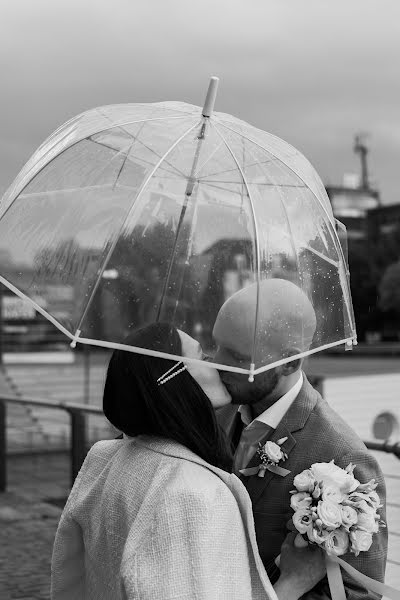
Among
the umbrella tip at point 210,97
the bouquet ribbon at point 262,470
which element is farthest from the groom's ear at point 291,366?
the umbrella tip at point 210,97

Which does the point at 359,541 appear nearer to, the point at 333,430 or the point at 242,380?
the point at 333,430

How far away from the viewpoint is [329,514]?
85.3 inches

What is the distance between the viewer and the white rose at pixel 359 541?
2.20 m

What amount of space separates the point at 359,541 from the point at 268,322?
1.97 ft

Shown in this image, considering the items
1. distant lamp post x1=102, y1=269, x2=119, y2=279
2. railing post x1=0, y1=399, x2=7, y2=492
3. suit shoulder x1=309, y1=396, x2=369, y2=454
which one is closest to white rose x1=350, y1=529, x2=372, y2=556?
suit shoulder x1=309, y1=396, x2=369, y2=454

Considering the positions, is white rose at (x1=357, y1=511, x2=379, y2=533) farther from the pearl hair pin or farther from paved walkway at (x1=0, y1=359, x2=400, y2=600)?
paved walkway at (x1=0, y1=359, x2=400, y2=600)

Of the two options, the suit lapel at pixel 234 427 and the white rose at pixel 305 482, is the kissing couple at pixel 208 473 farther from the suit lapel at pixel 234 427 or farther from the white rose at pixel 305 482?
Answer: the white rose at pixel 305 482

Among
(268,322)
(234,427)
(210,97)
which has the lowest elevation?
(234,427)

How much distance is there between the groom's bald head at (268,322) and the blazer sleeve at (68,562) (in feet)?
1.87

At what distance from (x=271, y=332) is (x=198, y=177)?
516 millimetres

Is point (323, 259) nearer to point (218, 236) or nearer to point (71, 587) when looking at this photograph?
point (218, 236)

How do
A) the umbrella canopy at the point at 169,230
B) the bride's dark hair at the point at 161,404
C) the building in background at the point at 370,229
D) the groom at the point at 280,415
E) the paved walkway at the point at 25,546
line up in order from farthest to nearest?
1. the building in background at the point at 370,229
2. the paved walkway at the point at 25,546
3. the umbrella canopy at the point at 169,230
4. the groom at the point at 280,415
5. the bride's dark hair at the point at 161,404

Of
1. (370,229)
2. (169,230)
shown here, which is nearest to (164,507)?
(169,230)

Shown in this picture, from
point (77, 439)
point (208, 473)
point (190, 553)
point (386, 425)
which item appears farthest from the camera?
point (386, 425)
